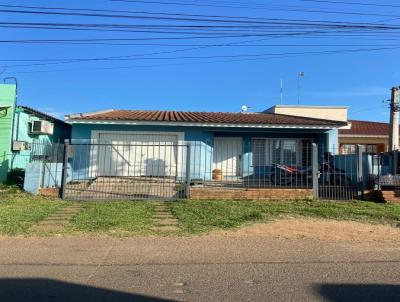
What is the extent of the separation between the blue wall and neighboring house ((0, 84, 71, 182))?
150 cm

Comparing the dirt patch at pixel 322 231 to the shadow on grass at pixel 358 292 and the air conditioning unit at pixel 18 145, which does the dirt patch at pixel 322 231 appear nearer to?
the shadow on grass at pixel 358 292

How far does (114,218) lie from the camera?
9734 millimetres

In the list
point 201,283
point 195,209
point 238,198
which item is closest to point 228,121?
point 238,198

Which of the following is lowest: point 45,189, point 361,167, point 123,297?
point 123,297

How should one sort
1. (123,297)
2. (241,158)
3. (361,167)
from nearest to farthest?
(123,297) → (361,167) → (241,158)

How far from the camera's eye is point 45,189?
43.9 ft

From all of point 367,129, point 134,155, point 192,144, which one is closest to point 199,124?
point 192,144

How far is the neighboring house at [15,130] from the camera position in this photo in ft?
55.5

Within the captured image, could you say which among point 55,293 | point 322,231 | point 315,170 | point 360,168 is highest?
point 360,168

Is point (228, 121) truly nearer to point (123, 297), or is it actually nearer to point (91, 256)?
point (91, 256)

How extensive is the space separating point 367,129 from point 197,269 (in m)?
28.5

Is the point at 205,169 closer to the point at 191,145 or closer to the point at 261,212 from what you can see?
the point at 191,145

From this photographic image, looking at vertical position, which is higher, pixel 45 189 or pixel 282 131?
pixel 282 131

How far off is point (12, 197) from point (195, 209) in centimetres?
546
